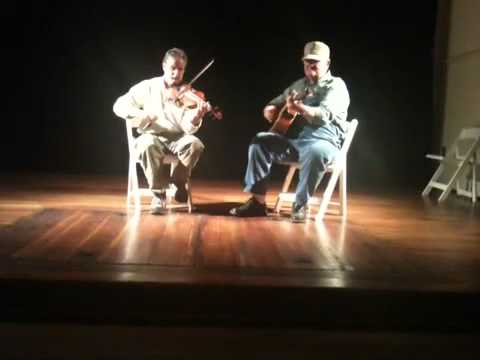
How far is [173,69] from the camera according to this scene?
3.92m

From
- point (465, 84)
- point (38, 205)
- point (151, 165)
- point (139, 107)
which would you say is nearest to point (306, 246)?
point (151, 165)

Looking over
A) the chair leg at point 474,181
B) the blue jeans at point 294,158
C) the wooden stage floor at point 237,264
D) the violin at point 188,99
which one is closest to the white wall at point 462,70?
the chair leg at point 474,181

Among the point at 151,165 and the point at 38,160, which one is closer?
the point at 151,165

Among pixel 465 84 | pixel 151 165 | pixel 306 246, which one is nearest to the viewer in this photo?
pixel 306 246

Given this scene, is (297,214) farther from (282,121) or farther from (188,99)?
(188,99)

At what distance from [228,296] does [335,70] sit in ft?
13.4

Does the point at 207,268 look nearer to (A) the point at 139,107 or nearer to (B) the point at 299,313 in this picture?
(B) the point at 299,313

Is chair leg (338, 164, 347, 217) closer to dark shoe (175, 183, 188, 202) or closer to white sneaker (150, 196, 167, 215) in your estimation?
dark shoe (175, 183, 188, 202)

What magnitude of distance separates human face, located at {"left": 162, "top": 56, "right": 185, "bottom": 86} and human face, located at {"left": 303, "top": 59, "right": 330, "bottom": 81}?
0.72 metres

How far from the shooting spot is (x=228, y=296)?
2.40 metres

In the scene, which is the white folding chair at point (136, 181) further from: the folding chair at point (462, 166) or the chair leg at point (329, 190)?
the folding chair at point (462, 166)

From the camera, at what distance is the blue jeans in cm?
374

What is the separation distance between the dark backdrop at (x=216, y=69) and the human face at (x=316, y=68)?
2.20m

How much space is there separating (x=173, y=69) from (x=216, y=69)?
2174 mm
